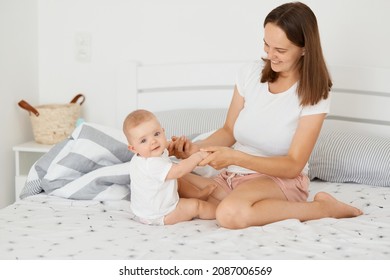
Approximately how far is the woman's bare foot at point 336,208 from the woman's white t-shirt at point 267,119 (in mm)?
150

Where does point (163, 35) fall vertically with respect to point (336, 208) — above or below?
above

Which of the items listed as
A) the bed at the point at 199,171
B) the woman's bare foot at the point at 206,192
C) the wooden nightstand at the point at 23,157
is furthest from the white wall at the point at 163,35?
the woman's bare foot at the point at 206,192

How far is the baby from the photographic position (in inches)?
69.6

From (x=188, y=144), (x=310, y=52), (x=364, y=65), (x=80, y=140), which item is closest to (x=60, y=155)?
(x=80, y=140)

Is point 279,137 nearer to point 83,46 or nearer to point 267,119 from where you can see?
point 267,119

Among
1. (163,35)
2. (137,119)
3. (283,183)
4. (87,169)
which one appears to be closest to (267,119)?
(283,183)

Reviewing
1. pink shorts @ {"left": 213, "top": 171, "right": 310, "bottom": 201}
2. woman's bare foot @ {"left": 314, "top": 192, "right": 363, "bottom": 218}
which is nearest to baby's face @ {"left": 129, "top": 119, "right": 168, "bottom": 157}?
pink shorts @ {"left": 213, "top": 171, "right": 310, "bottom": 201}

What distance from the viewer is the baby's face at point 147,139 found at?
1.76 m

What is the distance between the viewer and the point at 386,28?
2.64 metres

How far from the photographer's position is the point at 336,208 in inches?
73.9

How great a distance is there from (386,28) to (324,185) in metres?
0.84

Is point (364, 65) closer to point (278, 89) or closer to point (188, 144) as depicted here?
point (278, 89)

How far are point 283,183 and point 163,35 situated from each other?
1.27 meters

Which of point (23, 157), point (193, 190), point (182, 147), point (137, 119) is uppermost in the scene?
point (137, 119)
